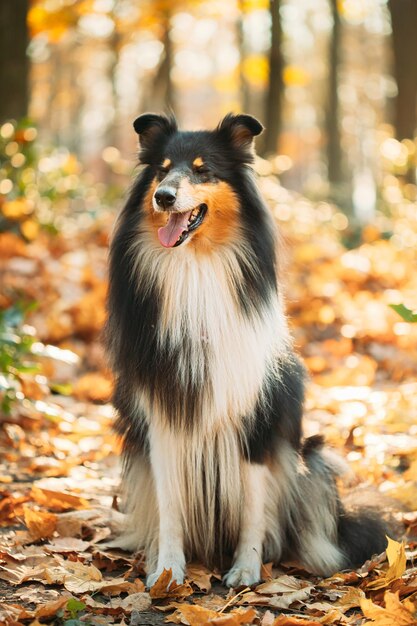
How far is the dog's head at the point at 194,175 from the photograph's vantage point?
12.1 feet

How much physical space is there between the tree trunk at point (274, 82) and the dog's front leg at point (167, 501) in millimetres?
11630

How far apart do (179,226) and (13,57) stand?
19.9 feet

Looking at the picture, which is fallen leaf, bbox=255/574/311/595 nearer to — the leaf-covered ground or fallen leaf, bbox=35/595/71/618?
the leaf-covered ground

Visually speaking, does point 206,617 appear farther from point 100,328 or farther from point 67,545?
point 100,328

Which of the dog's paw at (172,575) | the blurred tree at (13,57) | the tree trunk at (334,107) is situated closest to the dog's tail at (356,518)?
the dog's paw at (172,575)

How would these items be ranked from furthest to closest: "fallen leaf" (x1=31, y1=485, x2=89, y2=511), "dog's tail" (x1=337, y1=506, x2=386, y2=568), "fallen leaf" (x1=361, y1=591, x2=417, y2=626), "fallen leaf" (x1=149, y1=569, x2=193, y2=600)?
"fallen leaf" (x1=31, y1=485, x2=89, y2=511), "dog's tail" (x1=337, y1=506, x2=386, y2=568), "fallen leaf" (x1=149, y1=569, x2=193, y2=600), "fallen leaf" (x1=361, y1=591, x2=417, y2=626)

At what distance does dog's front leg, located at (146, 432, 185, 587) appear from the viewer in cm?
369

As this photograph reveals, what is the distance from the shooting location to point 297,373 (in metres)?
3.94

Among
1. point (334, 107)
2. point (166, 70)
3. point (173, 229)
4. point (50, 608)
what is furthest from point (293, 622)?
point (166, 70)

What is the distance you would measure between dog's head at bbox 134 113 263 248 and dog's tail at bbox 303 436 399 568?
4.13ft

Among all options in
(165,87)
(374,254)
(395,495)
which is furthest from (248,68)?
(395,495)

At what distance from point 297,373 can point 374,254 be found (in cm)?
686

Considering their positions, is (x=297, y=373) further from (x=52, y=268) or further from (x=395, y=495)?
(x=52, y=268)

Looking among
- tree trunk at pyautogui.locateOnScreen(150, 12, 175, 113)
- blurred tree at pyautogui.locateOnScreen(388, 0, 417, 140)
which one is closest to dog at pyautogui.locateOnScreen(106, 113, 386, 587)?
blurred tree at pyautogui.locateOnScreen(388, 0, 417, 140)
